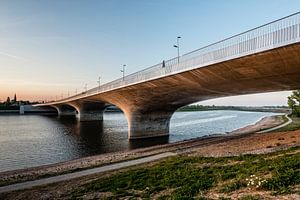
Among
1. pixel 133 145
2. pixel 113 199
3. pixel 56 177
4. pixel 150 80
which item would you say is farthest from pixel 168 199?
pixel 133 145

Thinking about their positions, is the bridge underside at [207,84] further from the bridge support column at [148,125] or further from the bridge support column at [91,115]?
the bridge support column at [91,115]

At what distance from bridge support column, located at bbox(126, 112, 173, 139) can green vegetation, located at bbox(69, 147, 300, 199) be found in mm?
26975

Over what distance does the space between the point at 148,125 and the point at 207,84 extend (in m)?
16.7

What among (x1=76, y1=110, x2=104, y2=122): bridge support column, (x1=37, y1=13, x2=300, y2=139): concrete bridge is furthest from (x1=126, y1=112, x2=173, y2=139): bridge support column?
(x1=76, y1=110, x2=104, y2=122): bridge support column

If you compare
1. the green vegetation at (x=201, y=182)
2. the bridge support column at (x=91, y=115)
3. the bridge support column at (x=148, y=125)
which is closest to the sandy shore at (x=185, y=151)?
the green vegetation at (x=201, y=182)

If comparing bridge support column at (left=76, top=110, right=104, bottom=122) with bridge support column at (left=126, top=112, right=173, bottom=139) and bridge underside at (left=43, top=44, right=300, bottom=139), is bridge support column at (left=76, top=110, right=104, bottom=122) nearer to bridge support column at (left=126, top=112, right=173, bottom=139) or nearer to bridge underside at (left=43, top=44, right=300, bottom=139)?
bridge underside at (left=43, top=44, right=300, bottom=139)

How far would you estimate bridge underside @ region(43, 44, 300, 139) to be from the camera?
1744 cm

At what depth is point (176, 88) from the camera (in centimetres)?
2945

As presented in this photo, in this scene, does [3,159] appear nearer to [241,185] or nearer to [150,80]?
[150,80]

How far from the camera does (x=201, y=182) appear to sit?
29.5 feet

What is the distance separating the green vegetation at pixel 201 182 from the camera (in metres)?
7.59

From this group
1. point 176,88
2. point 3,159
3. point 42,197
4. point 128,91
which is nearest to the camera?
point 42,197

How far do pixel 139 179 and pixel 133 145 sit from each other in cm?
2170

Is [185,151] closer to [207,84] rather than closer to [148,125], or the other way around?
[207,84]
